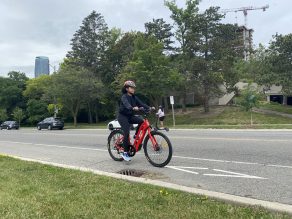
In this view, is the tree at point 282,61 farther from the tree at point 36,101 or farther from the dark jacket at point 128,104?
the dark jacket at point 128,104

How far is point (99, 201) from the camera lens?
575 cm

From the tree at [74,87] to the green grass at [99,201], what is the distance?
1517 inches

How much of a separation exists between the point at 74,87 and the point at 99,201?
4089cm

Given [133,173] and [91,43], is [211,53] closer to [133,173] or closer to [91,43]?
[91,43]

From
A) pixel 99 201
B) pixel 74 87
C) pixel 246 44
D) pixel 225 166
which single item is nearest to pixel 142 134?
pixel 225 166

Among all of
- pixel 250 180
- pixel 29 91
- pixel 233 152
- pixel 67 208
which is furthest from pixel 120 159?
pixel 29 91

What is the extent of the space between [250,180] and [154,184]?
1772 mm

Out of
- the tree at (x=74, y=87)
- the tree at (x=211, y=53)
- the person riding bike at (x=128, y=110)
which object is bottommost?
the person riding bike at (x=128, y=110)

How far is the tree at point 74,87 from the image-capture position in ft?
150

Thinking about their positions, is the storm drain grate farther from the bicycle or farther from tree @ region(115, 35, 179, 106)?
tree @ region(115, 35, 179, 106)

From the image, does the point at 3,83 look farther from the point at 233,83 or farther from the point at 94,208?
the point at 94,208

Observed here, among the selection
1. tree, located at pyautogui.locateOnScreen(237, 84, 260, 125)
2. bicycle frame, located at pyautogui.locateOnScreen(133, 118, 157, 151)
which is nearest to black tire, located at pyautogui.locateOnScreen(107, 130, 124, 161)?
bicycle frame, located at pyautogui.locateOnScreen(133, 118, 157, 151)

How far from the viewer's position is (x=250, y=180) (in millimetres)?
7137

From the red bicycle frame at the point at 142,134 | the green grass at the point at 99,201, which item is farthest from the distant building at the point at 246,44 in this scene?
the green grass at the point at 99,201
